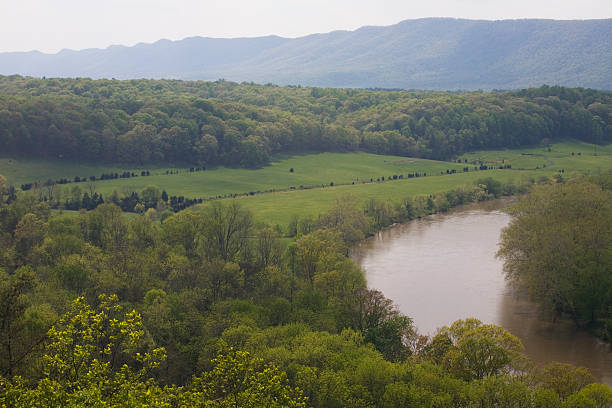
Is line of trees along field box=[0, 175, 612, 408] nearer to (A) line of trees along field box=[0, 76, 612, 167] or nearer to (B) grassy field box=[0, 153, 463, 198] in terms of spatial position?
(B) grassy field box=[0, 153, 463, 198]

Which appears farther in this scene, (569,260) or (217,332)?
(569,260)

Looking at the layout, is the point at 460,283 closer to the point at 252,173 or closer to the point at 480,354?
the point at 480,354

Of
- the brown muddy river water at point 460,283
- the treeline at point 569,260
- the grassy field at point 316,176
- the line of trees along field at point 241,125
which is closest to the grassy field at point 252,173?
the grassy field at point 316,176

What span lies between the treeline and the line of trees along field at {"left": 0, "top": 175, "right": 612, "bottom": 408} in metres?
11.7

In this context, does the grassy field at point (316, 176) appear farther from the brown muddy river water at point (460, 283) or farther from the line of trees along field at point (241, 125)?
the brown muddy river water at point (460, 283)

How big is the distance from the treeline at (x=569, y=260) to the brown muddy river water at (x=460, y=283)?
80.9 inches

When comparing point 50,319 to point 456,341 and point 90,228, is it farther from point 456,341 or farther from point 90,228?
point 90,228

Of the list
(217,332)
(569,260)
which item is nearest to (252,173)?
(569,260)

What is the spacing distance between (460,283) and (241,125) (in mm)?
89099

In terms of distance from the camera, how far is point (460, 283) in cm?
6819

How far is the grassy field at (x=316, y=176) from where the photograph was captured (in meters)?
104

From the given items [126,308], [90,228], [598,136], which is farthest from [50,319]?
[598,136]

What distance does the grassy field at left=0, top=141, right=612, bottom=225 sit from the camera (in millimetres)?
103750

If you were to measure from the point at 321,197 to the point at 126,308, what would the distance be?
2669 inches
